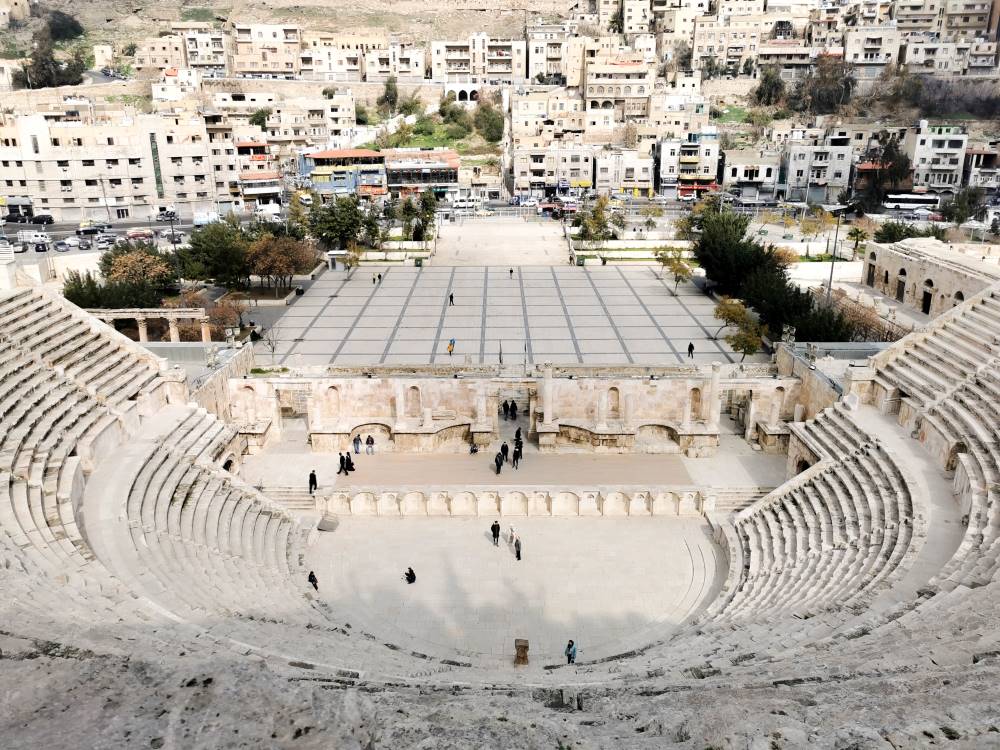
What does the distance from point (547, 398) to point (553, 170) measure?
2464 inches

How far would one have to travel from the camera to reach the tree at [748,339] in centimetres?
3145

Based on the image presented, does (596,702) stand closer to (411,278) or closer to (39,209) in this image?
(411,278)

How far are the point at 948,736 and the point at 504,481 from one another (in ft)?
53.9

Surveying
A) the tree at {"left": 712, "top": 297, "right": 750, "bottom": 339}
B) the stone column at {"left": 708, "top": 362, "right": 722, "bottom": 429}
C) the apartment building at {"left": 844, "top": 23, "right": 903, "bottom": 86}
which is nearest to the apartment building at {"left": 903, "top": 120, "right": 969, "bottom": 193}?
the apartment building at {"left": 844, "top": 23, "right": 903, "bottom": 86}

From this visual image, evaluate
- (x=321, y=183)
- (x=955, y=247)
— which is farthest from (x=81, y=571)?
(x=321, y=183)

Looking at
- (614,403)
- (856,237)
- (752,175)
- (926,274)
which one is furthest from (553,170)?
(614,403)

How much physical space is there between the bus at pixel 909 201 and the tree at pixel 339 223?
172 feet

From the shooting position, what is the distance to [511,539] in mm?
20109

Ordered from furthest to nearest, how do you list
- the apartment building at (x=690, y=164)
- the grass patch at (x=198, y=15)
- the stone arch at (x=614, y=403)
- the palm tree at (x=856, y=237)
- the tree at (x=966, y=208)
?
the grass patch at (x=198, y=15), the apartment building at (x=690, y=164), the tree at (x=966, y=208), the palm tree at (x=856, y=237), the stone arch at (x=614, y=403)

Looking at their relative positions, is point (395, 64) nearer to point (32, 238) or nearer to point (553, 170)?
point (553, 170)

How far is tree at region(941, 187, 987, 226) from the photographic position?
6108 cm

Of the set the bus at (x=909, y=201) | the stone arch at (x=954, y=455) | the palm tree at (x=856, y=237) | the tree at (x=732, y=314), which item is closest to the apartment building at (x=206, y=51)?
the bus at (x=909, y=201)

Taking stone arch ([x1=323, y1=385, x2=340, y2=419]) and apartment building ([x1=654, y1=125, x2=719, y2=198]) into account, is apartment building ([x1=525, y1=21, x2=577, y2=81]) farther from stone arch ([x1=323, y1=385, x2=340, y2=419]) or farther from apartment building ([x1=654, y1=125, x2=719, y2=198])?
stone arch ([x1=323, y1=385, x2=340, y2=419])

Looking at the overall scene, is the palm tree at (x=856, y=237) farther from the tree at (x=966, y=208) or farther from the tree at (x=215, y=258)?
the tree at (x=215, y=258)
